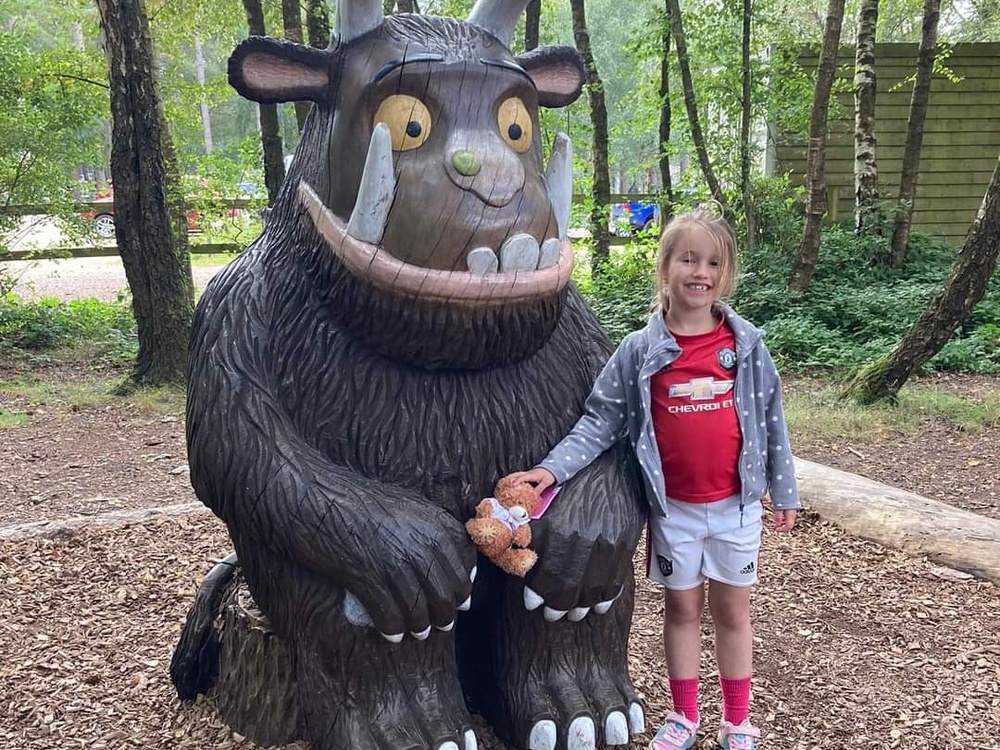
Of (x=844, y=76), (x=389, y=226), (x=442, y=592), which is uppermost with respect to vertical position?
(x=844, y=76)

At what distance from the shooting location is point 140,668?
96.4 inches

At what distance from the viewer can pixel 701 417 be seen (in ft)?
5.71

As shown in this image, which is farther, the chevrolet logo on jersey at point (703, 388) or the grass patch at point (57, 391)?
the grass patch at point (57, 391)

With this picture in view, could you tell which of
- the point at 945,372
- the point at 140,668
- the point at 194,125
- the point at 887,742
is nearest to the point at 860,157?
the point at 945,372

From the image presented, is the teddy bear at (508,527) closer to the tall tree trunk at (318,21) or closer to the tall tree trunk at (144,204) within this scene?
the tall tree trunk at (144,204)

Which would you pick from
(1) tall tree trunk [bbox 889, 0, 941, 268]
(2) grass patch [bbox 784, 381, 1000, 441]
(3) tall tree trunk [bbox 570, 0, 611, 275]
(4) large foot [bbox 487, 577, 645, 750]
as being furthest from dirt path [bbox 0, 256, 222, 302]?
(4) large foot [bbox 487, 577, 645, 750]

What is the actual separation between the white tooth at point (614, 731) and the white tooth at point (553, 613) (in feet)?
0.85

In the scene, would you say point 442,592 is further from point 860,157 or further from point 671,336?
point 860,157

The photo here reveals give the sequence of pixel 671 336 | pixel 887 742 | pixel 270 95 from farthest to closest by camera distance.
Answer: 1. pixel 887 742
2. pixel 671 336
3. pixel 270 95

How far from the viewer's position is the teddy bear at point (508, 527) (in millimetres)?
1590

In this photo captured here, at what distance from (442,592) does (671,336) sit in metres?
0.65

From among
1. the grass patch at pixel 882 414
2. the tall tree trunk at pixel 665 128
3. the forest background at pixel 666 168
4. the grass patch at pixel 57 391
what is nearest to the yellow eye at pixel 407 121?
the grass patch at pixel 882 414

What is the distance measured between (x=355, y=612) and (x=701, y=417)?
2.42 ft

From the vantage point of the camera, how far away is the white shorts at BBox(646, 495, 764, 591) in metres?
1.77
